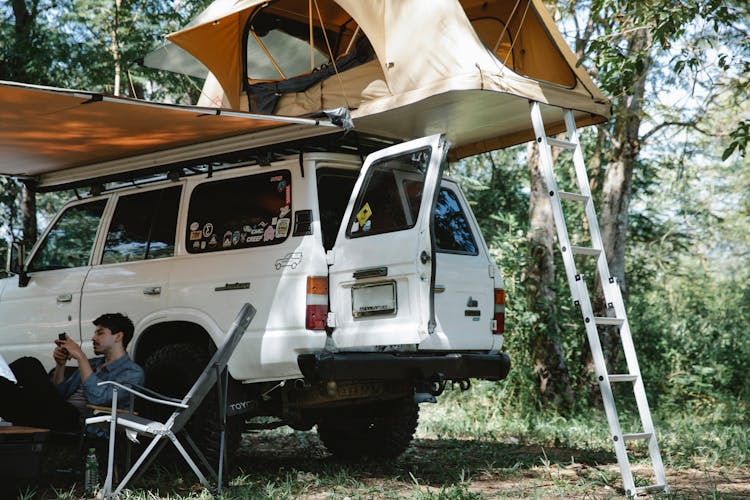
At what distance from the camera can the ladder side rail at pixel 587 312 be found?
4.94 m

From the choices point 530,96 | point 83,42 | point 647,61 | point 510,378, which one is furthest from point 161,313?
point 83,42

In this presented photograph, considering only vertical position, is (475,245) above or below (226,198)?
below

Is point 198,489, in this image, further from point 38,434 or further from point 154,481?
point 38,434

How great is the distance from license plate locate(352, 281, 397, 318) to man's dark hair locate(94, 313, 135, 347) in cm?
157

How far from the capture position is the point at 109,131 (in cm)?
565

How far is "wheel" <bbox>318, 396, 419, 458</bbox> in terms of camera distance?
6.23 meters

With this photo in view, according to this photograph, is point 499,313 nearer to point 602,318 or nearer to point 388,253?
point 602,318

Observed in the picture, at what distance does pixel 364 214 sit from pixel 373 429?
6.59 ft

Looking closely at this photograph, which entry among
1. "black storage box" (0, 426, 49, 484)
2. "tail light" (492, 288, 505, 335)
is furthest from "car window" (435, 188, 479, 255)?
"black storage box" (0, 426, 49, 484)

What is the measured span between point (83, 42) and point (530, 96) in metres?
8.17

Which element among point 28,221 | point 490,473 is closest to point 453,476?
point 490,473

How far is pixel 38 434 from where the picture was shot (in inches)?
172

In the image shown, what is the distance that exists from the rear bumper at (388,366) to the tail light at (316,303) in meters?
0.19

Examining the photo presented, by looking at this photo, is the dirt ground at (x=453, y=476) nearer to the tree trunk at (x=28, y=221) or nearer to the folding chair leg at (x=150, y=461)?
the folding chair leg at (x=150, y=461)
